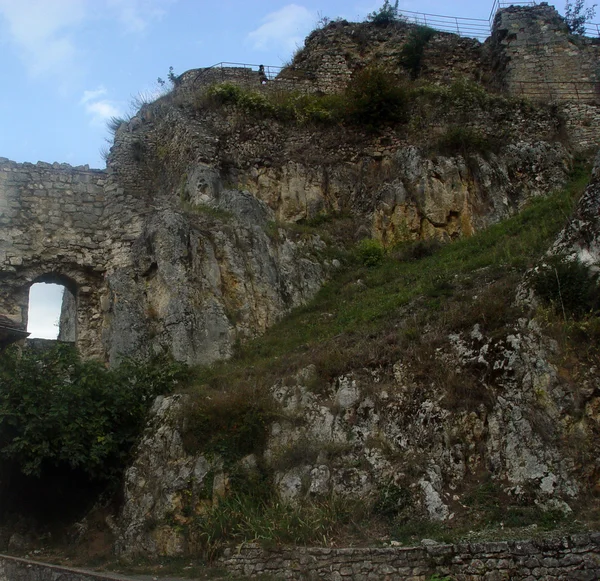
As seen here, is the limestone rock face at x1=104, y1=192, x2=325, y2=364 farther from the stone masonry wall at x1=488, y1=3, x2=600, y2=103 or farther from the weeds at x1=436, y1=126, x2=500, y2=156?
the stone masonry wall at x1=488, y1=3, x2=600, y2=103

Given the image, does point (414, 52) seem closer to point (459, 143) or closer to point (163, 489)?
point (459, 143)

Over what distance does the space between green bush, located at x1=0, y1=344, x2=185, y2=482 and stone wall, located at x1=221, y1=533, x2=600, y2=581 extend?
3.73 metres

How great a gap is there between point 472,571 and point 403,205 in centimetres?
1129

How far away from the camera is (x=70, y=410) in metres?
11.9

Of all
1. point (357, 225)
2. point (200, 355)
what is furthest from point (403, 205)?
point (200, 355)

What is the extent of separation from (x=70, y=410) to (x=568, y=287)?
7.72 metres

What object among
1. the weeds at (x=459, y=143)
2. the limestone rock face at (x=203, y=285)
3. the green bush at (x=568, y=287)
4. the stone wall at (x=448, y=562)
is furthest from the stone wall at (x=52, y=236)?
the green bush at (x=568, y=287)

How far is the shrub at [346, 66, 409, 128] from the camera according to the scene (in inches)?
799

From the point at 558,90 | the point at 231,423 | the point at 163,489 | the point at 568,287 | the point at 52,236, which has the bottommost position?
the point at 163,489

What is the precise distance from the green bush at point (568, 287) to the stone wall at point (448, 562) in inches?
134

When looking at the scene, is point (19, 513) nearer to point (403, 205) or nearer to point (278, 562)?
point (278, 562)

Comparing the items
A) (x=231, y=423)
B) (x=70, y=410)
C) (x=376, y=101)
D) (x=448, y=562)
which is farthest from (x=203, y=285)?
(x=448, y=562)

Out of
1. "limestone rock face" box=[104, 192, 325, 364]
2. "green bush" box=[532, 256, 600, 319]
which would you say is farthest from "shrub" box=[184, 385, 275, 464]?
"green bush" box=[532, 256, 600, 319]

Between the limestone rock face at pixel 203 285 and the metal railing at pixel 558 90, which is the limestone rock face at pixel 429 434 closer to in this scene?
the limestone rock face at pixel 203 285
